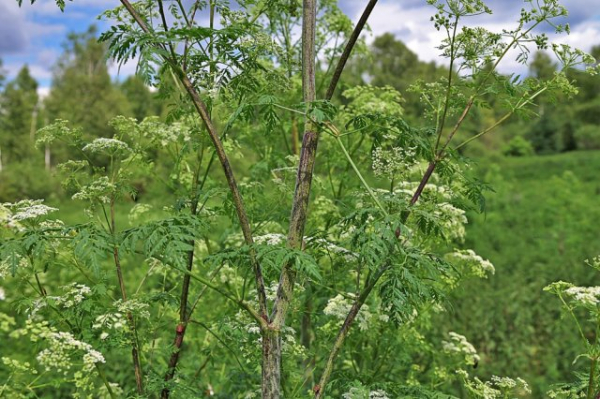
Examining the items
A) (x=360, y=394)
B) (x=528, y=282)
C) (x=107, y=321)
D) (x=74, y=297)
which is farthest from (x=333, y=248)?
(x=528, y=282)

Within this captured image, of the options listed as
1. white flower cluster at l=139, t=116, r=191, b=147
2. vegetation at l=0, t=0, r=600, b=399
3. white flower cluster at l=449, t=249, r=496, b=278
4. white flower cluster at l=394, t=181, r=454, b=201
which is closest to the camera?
vegetation at l=0, t=0, r=600, b=399

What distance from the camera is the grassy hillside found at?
6902 millimetres

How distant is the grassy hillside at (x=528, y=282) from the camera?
690cm

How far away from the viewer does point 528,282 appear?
9430 mm

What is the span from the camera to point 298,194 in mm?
2131

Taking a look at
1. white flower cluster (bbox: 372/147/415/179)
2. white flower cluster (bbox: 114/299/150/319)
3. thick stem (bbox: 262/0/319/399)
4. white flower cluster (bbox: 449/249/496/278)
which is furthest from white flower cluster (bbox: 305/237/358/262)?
white flower cluster (bbox: 449/249/496/278)

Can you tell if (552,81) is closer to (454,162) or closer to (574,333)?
(454,162)

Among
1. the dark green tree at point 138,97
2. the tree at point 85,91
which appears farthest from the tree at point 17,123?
the dark green tree at point 138,97

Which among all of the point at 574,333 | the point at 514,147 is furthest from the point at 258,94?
the point at 514,147

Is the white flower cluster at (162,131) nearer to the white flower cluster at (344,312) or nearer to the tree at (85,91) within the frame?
the white flower cluster at (344,312)

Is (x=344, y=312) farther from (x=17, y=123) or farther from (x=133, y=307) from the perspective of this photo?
(x=17, y=123)

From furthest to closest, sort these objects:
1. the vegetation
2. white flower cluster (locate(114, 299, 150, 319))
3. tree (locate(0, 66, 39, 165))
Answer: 1. tree (locate(0, 66, 39, 165))
2. white flower cluster (locate(114, 299, 150, 319))
3. the vegetation

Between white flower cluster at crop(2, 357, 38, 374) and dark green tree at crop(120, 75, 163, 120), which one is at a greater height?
dark green tree at crop(120, 75, 163, 120)

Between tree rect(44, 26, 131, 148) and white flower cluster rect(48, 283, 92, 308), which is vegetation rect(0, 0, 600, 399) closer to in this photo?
white flower cluster rect(48, 283, 92, 308)
